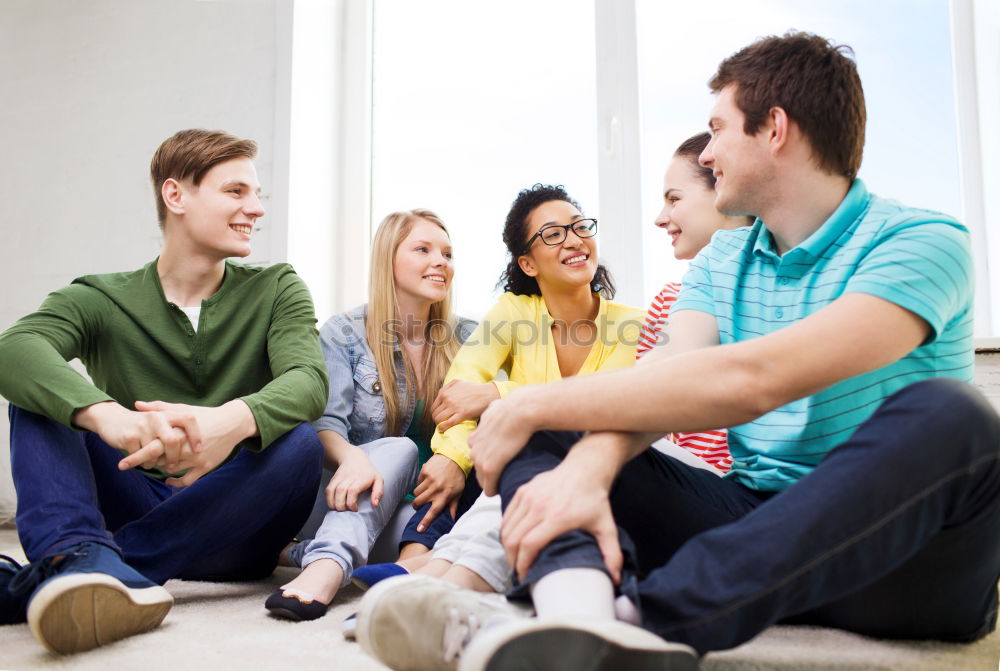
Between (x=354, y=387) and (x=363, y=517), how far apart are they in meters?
0.42

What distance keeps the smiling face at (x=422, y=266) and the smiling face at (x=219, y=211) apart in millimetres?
402

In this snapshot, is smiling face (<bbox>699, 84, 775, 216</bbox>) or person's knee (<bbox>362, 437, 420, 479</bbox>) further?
person's knee (<bbox>362, 437, 420, 479</bbox>)

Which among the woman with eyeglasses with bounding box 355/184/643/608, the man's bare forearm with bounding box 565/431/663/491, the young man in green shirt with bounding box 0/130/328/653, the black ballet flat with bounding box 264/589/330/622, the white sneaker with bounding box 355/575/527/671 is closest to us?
the white sneaker with bounding box 355/575/527/671

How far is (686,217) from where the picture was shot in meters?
1.75

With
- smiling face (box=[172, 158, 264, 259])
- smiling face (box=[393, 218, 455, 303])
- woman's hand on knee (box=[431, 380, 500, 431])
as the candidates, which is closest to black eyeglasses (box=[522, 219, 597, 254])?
smiling face (box=[393, 218, 455, 303])

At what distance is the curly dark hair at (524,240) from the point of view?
1.99 metres

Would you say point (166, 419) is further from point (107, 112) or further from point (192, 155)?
point (107, 112)

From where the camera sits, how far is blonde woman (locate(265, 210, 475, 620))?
1.33 metres

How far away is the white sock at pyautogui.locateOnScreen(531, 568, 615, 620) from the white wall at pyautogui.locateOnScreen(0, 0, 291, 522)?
77.2 inches

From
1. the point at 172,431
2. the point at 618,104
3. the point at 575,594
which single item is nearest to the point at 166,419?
the point at 172,431

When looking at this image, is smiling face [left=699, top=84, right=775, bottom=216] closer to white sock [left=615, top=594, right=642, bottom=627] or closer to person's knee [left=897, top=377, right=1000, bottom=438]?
person's knee [left=897, top=377, right=1000, bottom=438]

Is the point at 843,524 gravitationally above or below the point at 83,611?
above

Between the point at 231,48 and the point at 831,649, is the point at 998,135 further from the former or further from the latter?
the point at 231,48

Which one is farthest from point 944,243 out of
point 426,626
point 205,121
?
point 205,121
